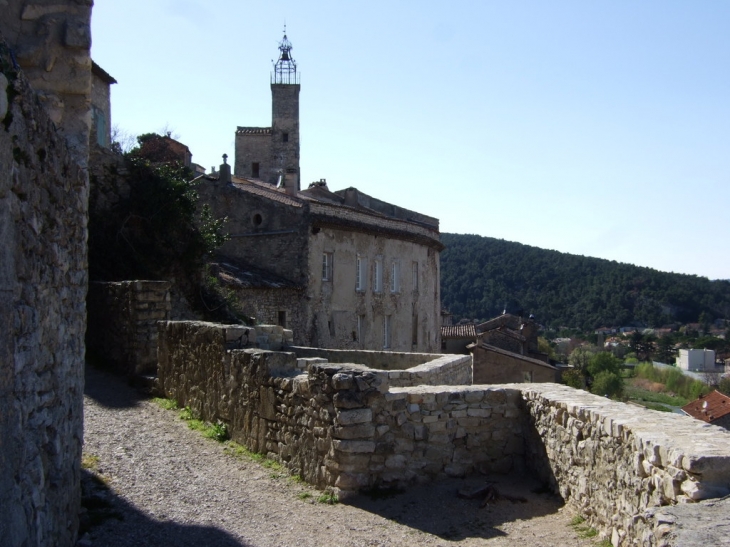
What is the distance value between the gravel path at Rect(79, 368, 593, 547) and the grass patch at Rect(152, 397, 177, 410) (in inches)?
82.2

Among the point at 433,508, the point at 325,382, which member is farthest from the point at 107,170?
the point at 433,508

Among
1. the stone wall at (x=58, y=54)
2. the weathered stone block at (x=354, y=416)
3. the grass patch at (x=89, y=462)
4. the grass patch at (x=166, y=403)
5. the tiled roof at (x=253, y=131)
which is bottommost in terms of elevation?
the grass patch at (x=89, y=462)

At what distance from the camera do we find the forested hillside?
3900 inches

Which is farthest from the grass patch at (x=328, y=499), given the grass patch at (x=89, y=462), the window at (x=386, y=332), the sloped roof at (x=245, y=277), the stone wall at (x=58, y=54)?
the window at (x=386, y=332)

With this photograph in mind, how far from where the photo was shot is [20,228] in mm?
3623

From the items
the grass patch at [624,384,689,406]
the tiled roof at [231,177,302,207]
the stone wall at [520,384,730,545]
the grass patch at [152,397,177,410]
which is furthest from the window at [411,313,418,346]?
the grass patch at [624,384,689,406]

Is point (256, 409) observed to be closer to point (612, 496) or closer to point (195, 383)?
point (195, 383)

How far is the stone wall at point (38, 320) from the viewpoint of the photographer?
3387mm

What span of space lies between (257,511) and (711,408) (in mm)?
35259

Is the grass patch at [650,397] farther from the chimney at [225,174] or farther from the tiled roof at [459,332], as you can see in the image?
the chimney at [225,174]

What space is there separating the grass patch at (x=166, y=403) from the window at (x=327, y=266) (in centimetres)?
1594

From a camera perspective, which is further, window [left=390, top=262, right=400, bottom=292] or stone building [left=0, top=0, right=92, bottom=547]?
window [left=390, top=262, right=400, bottom=292]

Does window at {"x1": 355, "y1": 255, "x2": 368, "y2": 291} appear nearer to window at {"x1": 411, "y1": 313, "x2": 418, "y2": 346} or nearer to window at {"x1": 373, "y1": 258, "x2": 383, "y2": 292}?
window at {"x1": 373, "y1": 258, "x2": 383, "y2": 292}

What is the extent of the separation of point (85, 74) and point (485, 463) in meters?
5.21
